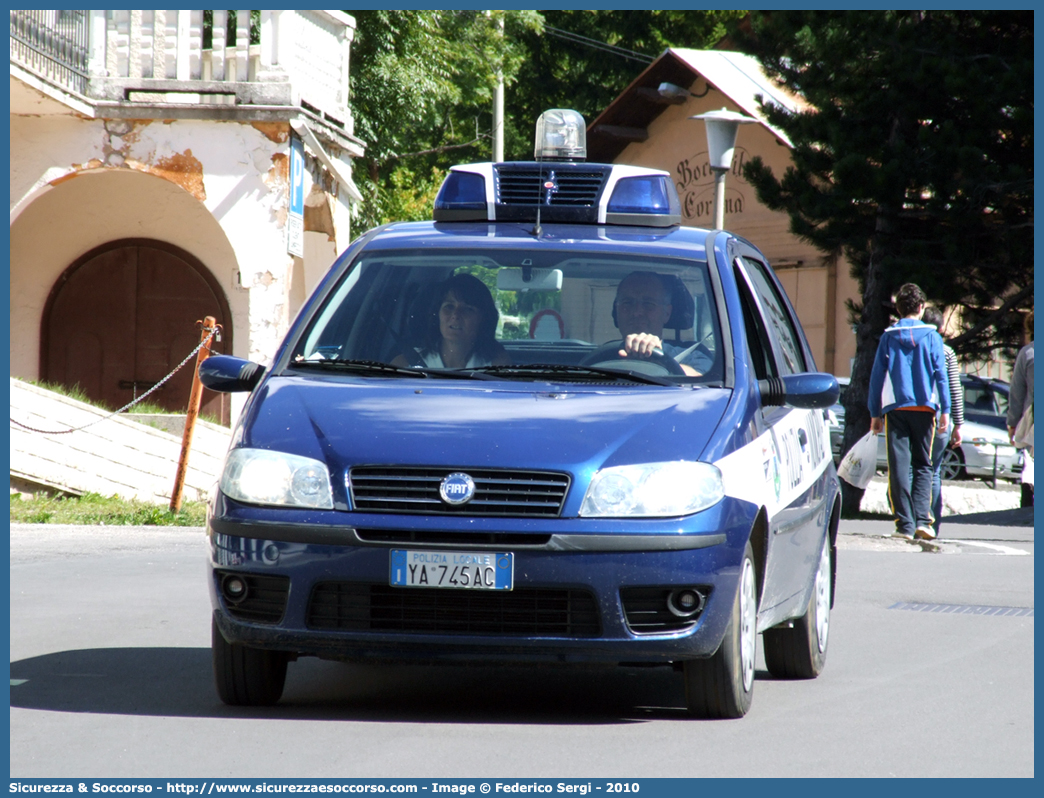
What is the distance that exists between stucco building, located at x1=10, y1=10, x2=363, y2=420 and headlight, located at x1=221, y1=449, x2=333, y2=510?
12.5m

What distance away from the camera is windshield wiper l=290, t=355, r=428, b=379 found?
597cm

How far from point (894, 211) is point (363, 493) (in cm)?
1554

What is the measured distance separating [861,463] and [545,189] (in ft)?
20.8

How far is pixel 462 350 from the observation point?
20.2 ft

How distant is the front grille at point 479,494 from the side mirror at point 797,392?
116cm

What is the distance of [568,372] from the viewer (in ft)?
19.5

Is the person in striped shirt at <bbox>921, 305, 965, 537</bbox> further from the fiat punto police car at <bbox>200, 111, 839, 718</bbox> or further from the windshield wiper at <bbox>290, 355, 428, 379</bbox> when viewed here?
the windshield wiper at <bbox>290, 355, 428, 379</bbox>

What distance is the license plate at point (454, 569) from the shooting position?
5152mm

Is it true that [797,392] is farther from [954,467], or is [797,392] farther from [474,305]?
[954,467]

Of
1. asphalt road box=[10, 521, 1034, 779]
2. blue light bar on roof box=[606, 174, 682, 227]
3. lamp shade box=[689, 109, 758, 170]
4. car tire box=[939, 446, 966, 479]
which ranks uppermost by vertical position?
lamp shade box=[689, 109, 758, 170]

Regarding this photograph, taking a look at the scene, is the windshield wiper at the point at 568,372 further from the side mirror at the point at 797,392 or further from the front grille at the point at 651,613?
the front grille at the point at 651,613

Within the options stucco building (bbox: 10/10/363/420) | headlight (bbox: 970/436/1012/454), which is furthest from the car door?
headlight (bbox: 970/436/1012/454)

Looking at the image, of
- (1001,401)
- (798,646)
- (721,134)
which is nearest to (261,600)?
(798,646)

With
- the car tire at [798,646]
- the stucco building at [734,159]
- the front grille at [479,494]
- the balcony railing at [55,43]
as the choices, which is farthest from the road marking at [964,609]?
the stucco building at [734,159]
